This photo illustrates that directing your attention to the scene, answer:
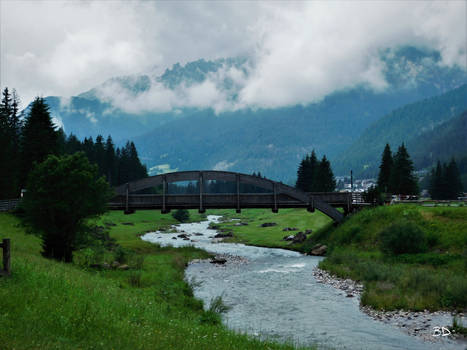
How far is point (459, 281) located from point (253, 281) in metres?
16.1

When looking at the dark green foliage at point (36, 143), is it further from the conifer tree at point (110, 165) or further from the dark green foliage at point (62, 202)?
the conifer tree at point (110, 165)

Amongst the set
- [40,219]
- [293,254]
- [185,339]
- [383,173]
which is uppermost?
[383,173]

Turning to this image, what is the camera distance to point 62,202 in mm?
29359

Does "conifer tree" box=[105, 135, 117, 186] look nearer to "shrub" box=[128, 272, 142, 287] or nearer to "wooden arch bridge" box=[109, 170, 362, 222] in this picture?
"wooden arch bridge" box=[109, 170, 362, 222]

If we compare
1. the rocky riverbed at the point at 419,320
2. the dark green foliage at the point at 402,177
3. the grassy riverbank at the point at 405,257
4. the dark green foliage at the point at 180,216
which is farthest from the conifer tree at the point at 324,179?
the rocky riverbed at the point at 419,320

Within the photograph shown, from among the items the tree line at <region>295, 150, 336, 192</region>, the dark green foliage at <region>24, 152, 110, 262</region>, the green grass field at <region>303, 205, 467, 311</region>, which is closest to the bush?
the green grass field at <region>303, 205, 467, 311</region>

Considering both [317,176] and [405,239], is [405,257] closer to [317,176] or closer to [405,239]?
[405,239]

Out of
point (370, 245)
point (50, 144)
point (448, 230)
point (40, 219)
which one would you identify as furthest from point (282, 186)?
point (40, 219)

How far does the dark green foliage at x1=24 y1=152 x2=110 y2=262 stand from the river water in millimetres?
10490

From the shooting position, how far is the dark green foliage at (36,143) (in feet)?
184

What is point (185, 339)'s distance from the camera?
41.9 ft

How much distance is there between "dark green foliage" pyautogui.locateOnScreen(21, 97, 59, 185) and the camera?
184ft

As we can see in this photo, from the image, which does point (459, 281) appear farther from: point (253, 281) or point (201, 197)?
point (201, 197)

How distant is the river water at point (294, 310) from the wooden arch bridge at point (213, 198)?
1803cm
